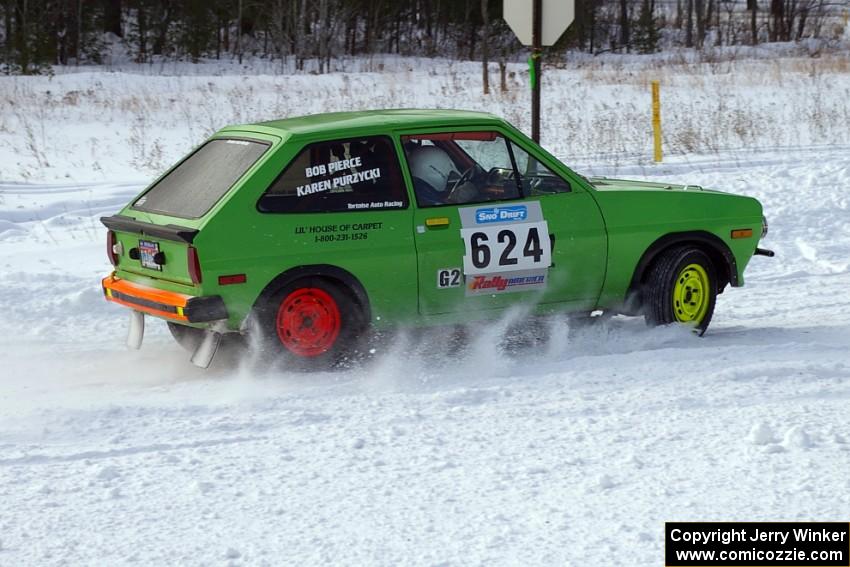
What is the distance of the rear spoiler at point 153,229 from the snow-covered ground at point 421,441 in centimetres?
87

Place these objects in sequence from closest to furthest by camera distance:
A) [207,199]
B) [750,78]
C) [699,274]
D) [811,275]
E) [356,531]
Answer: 1. [356,531]
2. [207,199]
3. [699,274]
4. [811,275]
5. [750,78]

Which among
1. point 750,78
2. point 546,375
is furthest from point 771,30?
point 546,375

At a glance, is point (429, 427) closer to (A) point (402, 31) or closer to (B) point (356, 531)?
(B) point (356, 531)

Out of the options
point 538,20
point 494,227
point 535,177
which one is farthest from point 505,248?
point 538,20

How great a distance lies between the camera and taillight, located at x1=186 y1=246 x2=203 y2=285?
6.71m

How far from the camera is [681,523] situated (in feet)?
15.5

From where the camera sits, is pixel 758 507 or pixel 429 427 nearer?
pixel 758 507

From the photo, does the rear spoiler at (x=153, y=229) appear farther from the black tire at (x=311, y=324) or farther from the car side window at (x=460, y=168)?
the car side window at (x=460, y=168)

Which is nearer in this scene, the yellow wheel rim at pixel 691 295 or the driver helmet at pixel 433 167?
the driver helmet at pixel 433 167

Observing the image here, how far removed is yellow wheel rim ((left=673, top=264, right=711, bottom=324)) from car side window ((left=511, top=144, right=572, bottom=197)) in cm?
108

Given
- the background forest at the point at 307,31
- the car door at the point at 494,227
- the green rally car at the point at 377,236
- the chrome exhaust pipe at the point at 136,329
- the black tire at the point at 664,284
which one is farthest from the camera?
the background forest at the point at 307,31

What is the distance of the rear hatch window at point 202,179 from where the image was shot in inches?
277

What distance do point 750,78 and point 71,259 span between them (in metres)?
20.5

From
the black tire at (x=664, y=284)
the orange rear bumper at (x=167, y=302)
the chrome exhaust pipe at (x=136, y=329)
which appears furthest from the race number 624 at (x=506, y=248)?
the chrome exhaust pipe at (x=136, y=329)
